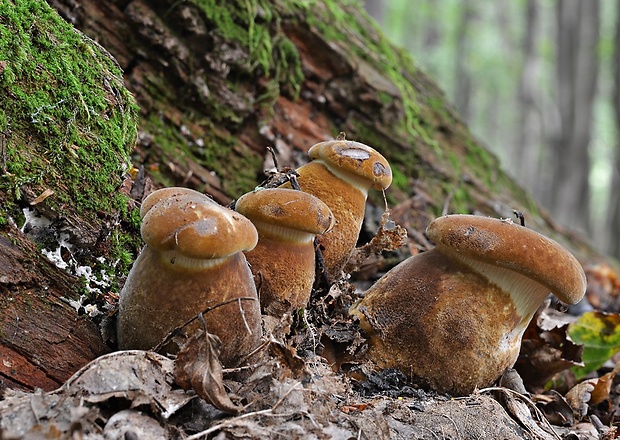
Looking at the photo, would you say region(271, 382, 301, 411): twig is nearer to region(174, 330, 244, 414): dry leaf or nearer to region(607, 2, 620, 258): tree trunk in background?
region(174, 330, 244, 414): dry leaf

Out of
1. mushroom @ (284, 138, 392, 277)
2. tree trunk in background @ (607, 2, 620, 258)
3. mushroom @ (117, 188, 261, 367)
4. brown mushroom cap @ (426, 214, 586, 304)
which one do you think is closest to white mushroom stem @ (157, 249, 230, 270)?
mushroom @ (117, 188, 261, 367)

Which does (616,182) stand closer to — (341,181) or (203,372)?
(341,181)

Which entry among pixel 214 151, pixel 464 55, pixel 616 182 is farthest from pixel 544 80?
pixel 214 151

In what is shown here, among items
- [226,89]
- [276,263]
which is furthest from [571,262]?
[226,89]

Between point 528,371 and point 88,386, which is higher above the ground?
point 88,386

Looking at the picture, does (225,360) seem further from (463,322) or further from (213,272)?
(463,322)

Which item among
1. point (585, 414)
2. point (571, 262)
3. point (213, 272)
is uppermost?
point (571, 262)
